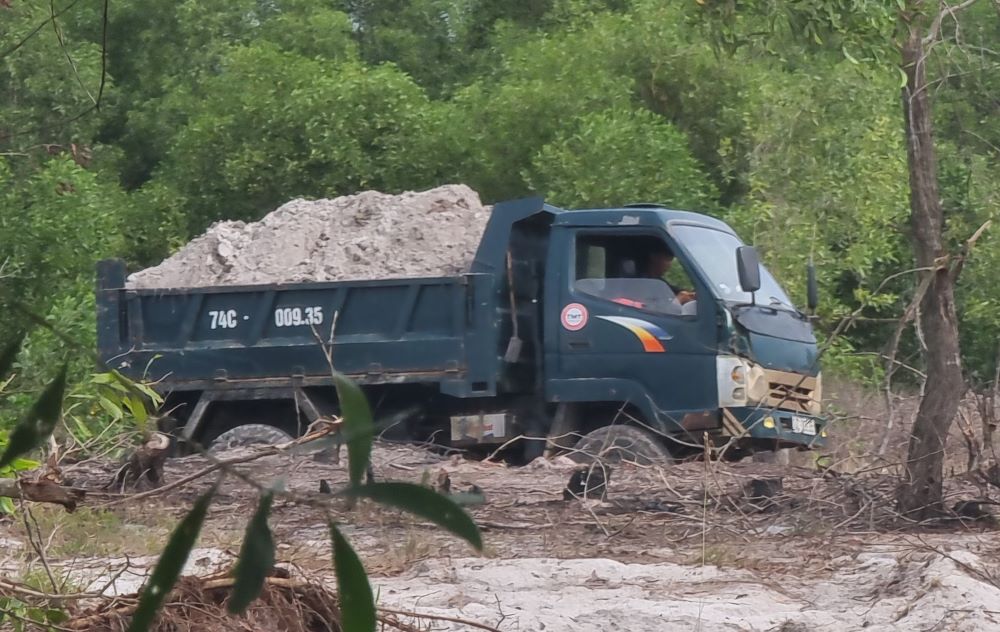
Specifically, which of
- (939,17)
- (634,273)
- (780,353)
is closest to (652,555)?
(939,17)

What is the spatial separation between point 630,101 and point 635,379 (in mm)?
8381

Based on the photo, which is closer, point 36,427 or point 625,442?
point 36,427

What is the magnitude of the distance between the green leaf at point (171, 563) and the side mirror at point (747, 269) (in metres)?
9.09

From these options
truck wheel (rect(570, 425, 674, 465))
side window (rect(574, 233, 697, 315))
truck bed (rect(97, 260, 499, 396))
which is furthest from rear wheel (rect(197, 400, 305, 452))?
side window (rect(574, 233, 697, 315))

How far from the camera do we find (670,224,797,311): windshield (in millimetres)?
10477

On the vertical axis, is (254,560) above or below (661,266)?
below

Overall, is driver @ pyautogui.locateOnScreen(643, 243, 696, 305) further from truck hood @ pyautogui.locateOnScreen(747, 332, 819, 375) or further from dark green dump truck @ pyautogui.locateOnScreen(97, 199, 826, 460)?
truck hood @ pyautogui.locateOnScreen(747, 332, 819, 375)

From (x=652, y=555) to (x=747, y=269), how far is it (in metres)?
3.97

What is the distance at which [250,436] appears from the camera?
36.1ft

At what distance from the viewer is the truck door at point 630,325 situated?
10.4 m

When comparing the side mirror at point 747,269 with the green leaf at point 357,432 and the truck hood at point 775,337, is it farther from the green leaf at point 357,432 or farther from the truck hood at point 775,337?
the green leaf at point 357,432

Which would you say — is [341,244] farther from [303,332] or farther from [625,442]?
[625,442]

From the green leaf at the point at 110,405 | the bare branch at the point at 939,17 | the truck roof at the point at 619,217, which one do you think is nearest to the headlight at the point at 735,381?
the truck roof at the point at 619,217

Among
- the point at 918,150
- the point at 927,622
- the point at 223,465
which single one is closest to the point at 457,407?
the point at 918,150
